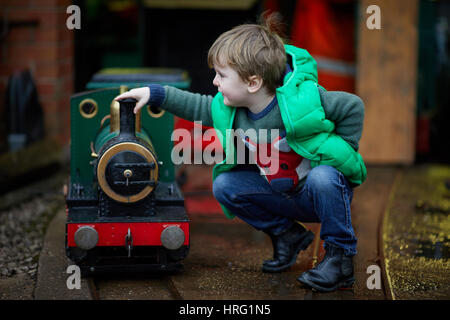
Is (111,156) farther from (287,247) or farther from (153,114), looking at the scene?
(287,247)

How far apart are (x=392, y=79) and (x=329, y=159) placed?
291 cm

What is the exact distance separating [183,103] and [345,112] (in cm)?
69

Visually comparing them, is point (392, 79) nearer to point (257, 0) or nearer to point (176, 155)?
point (257, 0)

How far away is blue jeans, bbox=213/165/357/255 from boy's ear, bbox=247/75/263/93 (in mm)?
409

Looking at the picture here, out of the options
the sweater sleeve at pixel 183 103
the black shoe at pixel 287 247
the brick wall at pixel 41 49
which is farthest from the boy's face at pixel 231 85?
the brick wall at pixel 41 49

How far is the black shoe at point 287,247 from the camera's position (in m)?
3.10

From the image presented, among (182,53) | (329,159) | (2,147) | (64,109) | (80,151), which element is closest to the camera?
(329,159)

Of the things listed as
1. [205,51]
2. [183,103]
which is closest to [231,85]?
[183,103]

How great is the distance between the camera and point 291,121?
2762 millimetres

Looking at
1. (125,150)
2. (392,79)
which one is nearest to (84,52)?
(392,79)

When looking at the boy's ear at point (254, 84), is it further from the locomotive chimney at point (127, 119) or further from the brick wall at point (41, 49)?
the brick wall at point (41, 49)

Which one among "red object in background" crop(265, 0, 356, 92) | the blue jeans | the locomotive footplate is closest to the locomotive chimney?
the locomotive footplate

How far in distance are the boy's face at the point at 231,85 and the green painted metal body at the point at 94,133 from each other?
639 millimetres

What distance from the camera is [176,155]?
3512 mm
